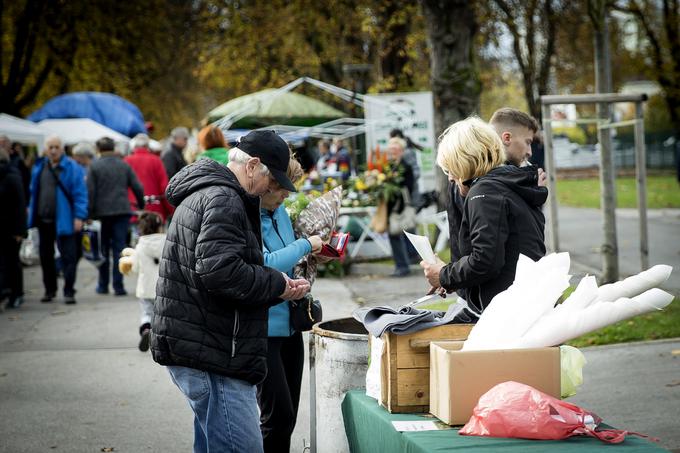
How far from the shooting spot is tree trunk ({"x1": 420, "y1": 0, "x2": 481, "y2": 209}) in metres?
14.8

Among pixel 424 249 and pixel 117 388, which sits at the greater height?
pixel 424 249

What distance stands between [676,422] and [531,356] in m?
2.82

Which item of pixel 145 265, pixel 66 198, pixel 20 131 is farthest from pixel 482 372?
pixel 20 131

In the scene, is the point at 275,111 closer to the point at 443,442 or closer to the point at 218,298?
the point at 218,298

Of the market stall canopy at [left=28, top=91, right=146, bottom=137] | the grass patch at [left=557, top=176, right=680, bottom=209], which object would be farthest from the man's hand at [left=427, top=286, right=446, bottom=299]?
the market stall canopy at [left=28, top=91, right=146, bottom=137]

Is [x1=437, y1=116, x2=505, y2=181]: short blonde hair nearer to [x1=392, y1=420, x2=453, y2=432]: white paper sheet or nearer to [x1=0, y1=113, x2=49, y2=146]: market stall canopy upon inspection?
[x1=392, y1=420, x2=453, y2=432]: white paper sheet

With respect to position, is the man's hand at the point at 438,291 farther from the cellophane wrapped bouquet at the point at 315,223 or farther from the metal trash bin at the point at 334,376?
the cellophane wrapped bouquet at the point at 315,223

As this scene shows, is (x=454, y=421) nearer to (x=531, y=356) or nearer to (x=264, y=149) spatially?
(x=531, y=356)

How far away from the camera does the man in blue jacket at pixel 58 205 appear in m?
12.7

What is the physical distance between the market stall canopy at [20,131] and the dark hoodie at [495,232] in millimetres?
14760

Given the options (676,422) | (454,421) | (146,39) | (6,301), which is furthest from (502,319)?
(146,39)

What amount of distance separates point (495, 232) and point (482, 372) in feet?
2.35

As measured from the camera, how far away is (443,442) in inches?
147

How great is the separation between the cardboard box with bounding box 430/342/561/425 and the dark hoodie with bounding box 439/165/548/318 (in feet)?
1.82
